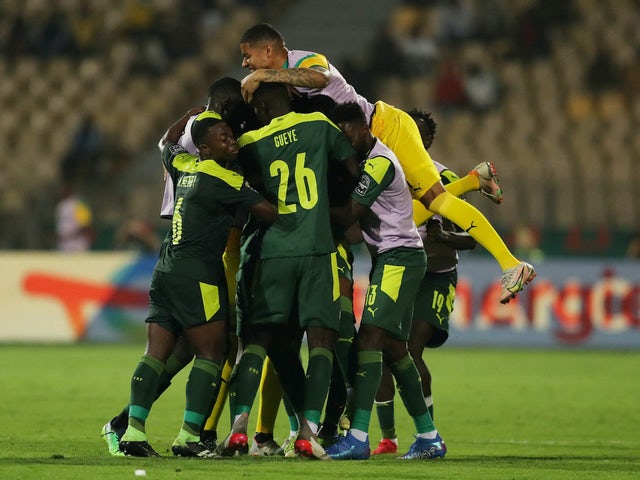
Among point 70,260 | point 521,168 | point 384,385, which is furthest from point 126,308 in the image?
point 384,385

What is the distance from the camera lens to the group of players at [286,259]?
7742 millimetres

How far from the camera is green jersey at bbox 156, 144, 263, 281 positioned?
771 cm

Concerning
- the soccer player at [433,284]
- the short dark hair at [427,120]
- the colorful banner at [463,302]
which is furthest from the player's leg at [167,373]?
the colorful banner at [463,302]

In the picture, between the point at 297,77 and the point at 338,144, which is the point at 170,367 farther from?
the point at 297,77

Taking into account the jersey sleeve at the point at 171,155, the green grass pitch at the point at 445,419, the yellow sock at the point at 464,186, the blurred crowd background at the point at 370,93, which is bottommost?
the green grass pitch at the point at 445,419

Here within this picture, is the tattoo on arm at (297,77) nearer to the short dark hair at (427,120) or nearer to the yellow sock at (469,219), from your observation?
the yellow sock at (469,219)

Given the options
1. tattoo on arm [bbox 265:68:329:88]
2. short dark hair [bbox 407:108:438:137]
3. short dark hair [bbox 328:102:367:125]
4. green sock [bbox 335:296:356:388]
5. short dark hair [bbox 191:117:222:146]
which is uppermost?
tattoo on arm [bbox 265:68:329:88]

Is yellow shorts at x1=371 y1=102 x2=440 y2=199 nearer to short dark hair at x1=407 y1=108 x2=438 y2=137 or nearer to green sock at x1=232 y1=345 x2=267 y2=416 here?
short dark hair at x1=407 y1=108 x2=438 y2=137

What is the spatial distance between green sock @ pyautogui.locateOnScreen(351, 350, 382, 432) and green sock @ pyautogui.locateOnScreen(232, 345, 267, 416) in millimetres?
595

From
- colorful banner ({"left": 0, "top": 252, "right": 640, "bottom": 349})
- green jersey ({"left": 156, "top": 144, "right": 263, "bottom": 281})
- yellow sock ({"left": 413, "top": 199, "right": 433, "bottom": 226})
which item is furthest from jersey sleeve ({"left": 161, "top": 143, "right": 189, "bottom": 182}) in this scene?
colorful banner ({"left": 0, "top": 252, "right": 640, "bottom": 349})

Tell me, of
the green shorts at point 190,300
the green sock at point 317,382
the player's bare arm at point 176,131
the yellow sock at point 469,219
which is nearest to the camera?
the green sock at point 317,382

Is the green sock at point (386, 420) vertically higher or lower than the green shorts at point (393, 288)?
lower

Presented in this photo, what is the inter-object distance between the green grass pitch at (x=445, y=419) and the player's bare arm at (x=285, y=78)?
213cm

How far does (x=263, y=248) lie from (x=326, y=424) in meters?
1.32
